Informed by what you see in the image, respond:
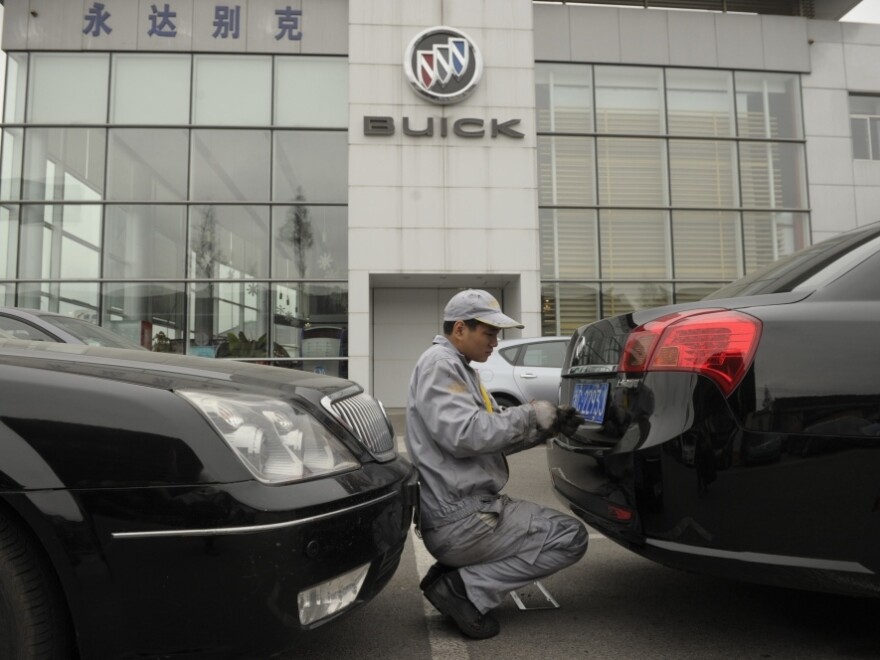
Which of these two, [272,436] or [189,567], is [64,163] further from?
[189,567]

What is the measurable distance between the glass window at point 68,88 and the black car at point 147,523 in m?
14.3

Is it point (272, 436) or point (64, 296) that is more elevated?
point (64, 296)

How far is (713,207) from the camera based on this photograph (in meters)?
A: 14.7

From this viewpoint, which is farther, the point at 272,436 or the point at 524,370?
the point at 524,370

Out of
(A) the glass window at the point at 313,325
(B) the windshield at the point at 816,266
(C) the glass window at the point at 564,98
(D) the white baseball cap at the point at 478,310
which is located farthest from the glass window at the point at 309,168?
(B) the windshield at the point at 816,266

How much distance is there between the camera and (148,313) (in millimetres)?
13383

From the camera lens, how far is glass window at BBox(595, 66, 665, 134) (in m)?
14.7

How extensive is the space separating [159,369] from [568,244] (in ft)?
43.2

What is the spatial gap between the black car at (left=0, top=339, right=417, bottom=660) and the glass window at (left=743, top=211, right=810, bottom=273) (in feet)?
49.3

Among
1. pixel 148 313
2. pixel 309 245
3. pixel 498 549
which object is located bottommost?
pixel 498 549

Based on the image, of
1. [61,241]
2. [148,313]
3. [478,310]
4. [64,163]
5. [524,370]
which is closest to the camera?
[478,310]

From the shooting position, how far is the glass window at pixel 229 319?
44.1 feet

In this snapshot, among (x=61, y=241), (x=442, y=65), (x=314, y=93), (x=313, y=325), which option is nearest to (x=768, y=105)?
(x=442, y=65)

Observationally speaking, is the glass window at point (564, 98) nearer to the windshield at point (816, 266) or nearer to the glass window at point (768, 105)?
the glass window at point (768, 105)
